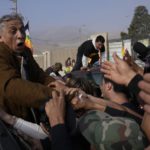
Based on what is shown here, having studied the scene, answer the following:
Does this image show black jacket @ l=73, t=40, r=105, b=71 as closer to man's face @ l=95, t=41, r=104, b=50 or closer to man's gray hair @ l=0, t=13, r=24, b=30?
man's face @ l=95, t=41, r=104, b=50

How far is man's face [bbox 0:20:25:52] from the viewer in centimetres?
397

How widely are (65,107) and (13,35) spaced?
1.11m

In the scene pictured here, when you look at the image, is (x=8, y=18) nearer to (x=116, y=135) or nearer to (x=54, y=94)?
(x=54, y=94)

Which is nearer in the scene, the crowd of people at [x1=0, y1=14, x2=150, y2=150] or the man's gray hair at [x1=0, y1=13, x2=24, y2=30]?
the crowd of people at [x1=0, y1=14, x2=150, y2=150]

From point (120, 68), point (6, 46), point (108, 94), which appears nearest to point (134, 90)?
point (120, 68)

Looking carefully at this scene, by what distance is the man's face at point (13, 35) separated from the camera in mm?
3967

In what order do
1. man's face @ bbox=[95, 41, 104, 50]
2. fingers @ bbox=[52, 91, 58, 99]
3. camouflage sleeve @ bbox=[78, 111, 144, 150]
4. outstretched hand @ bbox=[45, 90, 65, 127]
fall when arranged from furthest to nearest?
man's face @ bbox=[95, 41, 104, 50]
fingers @ bbox=[52, 91, 58, 99]
outstretched hand @ bbox=[45, 90, 65, 127]
camouflage sleeve @ bbox=[78, 111, 144, 150]

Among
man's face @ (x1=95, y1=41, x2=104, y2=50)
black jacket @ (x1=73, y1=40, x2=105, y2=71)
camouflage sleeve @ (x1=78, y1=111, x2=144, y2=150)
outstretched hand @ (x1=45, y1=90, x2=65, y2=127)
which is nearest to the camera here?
camouflage sleeve @ (x1=78, y1=111, x2=144, y2=150)

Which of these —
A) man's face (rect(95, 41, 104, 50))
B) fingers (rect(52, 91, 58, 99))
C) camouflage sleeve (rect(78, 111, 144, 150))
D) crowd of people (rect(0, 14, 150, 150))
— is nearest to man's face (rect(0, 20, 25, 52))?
crowd of people (rect(0, 14, 150, 150))

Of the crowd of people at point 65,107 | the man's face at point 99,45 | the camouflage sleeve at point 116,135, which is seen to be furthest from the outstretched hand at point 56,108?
the man's face at point 99,45

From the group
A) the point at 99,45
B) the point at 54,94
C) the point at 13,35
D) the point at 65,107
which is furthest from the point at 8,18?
the point at 99,45

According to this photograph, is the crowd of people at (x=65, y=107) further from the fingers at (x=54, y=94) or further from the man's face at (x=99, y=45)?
the man's face at (x=99, y=45)

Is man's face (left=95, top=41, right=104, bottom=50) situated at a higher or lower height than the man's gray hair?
lower

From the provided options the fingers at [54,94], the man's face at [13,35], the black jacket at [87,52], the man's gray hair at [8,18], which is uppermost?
the man's gray hair at [8,18]
